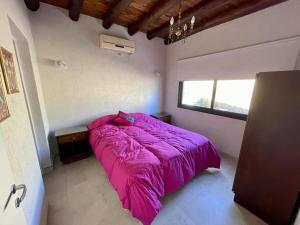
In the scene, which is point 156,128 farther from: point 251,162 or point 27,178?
point 27,178

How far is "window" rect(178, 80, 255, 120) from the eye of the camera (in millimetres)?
2545

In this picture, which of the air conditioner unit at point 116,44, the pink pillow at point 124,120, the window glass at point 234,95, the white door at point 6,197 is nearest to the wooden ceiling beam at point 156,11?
the air conditioner unit at point 116,44

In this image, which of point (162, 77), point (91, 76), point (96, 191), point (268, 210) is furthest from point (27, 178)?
point (162, 77)

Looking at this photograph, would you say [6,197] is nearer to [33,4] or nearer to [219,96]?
[33,4]

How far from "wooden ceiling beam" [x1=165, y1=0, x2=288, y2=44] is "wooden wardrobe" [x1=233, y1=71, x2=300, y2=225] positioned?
57.7 inches

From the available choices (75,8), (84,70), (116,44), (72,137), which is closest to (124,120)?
(72,137)

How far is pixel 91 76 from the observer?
281cm

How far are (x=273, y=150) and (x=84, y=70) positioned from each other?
124 inches

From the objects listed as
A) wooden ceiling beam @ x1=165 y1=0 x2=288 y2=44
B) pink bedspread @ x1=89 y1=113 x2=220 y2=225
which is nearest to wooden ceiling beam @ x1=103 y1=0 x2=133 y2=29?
wooden ceiling beam @ x1=165 y1=0 x2=288 y2=44

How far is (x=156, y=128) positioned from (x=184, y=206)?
134 centimetres

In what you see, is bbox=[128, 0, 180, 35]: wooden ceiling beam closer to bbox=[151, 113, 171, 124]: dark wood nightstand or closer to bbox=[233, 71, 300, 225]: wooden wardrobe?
bbox=[233, 71, 300, 225]: wooden wardrobe

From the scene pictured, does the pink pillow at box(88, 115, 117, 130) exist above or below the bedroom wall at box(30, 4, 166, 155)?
below

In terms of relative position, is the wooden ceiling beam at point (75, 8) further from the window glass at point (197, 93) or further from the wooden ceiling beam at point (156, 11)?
the window glass at point (197, 93)

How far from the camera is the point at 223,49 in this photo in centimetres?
264
